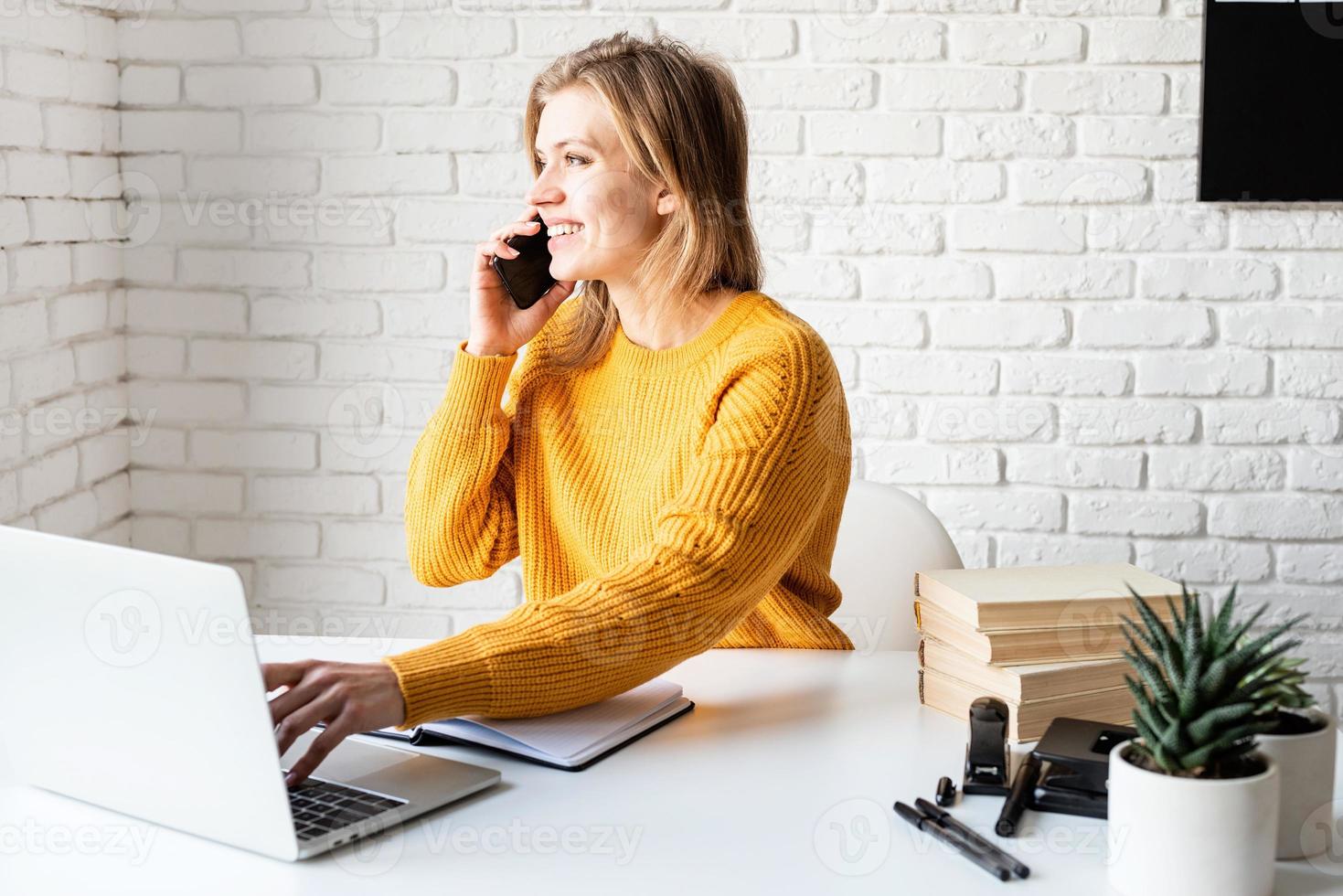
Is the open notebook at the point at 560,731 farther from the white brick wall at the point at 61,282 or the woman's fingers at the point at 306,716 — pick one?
the white brick wall at the point at 61,282

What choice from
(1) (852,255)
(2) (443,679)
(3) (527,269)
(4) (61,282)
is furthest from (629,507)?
(4) (61,282)

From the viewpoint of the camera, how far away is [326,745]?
100 centimetres

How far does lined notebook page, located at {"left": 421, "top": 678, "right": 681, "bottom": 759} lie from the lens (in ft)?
3.60

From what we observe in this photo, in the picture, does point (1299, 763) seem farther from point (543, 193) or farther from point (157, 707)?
point (543, 193)

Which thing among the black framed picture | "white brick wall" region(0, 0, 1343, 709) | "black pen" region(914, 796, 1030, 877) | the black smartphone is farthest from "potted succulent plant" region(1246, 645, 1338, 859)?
the black framed picture

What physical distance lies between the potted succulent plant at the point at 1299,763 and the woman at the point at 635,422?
19.2 inches

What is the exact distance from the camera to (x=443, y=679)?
1080 mm

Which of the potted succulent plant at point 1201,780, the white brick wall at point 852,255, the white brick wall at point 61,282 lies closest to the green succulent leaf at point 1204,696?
the potted succulent plant at point 1201,780

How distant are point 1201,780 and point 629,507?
2.56ft

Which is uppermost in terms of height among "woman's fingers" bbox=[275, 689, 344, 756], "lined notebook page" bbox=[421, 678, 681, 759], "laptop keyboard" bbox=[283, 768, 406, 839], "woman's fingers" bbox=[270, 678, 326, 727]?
"woman's fingers" bbox=[270, 678, 326, 727]

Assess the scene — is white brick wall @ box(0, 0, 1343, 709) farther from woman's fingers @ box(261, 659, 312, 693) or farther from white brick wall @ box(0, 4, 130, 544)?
woman's fingers @ box(261, 659, 312, 693)

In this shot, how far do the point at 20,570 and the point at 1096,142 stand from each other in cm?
188

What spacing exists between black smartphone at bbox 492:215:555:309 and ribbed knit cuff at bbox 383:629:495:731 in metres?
0.60

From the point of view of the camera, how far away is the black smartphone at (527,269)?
1619 mm
